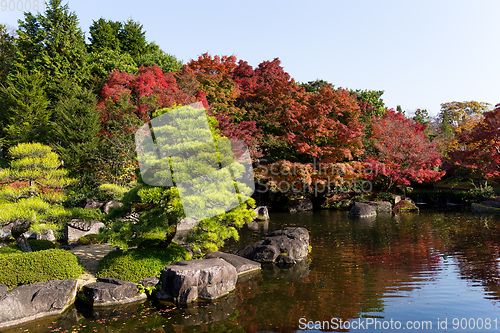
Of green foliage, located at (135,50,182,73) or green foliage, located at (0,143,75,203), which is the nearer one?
green foliage, located at (0,143,75,203)

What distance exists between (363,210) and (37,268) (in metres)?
19.2

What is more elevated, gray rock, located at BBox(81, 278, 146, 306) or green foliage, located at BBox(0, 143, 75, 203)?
green foliage, located at BBox(0, 143, 75, 203)

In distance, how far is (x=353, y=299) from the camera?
26.4 ft

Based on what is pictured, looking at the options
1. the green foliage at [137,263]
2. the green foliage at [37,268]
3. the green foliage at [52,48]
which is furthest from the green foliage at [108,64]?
the green foliage at [37,268]

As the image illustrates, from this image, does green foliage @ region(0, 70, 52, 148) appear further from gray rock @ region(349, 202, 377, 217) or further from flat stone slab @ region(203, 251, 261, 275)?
gray rock @ region(349, 202, 377, 217)

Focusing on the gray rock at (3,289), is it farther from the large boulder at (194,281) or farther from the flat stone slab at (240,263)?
the flat stone slab at (240,263)

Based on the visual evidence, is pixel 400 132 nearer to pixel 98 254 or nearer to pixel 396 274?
pixel 396 274

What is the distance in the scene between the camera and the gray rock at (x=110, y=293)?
8.16 m

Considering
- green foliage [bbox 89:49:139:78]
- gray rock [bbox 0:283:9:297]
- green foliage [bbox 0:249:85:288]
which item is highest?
green foliage [bbox 89:49:139:78]

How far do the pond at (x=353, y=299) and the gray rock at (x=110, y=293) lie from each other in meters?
0.32

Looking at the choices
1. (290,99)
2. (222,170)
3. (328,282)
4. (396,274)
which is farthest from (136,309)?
(290,99)

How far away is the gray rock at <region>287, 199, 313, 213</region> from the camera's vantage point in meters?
26.3

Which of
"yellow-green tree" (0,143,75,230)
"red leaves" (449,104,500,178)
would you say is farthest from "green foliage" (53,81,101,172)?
"red leaves" (449,104,500,178)

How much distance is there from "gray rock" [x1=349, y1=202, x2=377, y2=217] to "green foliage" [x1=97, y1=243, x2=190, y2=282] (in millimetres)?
15384
